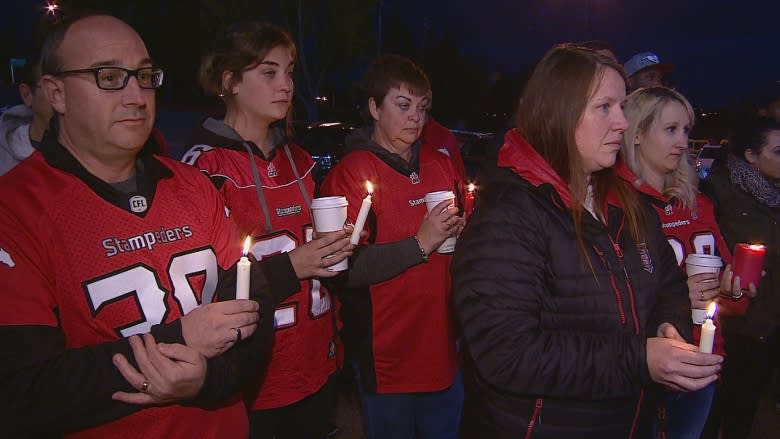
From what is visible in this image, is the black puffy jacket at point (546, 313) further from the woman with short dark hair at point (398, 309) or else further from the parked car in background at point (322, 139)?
the parked car in background at point (322, 139)

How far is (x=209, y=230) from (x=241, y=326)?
60 centimetres

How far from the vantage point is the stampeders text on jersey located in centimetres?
186

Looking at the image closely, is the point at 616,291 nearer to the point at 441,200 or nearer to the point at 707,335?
the point at 707,335

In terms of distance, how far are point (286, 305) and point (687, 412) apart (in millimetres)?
2482

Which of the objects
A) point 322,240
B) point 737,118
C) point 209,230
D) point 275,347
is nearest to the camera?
point 209,230

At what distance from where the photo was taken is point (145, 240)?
1.94 m

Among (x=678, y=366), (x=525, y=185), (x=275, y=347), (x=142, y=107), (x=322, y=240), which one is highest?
(x=142, y=107)

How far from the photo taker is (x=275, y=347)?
9.32 feet

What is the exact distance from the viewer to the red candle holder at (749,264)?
2938 mm

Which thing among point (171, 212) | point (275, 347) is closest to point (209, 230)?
point (171, 212)

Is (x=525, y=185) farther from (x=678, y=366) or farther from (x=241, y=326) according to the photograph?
(x=241, y=326)

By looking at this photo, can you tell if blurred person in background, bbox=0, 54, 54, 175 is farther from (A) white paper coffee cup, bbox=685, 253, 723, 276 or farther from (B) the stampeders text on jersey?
(A) white paper coffee cup, bbox=685, 253, 723, 276

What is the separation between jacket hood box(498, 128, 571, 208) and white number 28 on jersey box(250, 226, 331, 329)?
1296 millimetres

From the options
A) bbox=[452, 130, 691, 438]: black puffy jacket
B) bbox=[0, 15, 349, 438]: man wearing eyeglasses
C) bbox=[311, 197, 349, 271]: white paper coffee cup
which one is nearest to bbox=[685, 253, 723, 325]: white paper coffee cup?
bbox=[452, 130, 691, 438]: black puffy jacket
